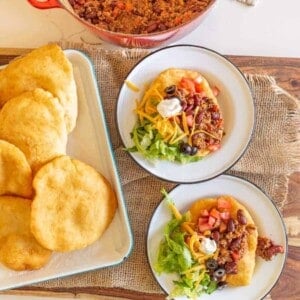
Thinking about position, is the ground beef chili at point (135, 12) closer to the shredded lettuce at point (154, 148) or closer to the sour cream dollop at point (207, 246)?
the shredded lettuce at point (154, 148)

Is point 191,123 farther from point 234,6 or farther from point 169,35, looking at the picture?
point 234,6

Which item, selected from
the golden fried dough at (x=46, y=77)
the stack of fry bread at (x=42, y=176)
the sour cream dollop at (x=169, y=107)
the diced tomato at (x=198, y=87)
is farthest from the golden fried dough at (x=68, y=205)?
the diced tomato at (x=198, y=87)

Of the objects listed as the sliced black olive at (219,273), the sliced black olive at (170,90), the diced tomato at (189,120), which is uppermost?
the sliced black olive at (170,90)

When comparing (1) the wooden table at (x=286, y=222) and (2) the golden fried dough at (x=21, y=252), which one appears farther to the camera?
(1) the wooden table at (x=286, y=222)

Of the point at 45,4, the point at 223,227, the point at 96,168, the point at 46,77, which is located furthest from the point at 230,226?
the point at 45,4

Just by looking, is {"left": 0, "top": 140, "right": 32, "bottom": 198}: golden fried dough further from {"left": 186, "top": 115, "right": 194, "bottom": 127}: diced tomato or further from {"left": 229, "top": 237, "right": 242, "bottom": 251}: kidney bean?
{"left": 229, "top": 237, "right": 242, "bottom": 251}: kidney bean

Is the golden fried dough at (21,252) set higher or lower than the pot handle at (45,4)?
lower
